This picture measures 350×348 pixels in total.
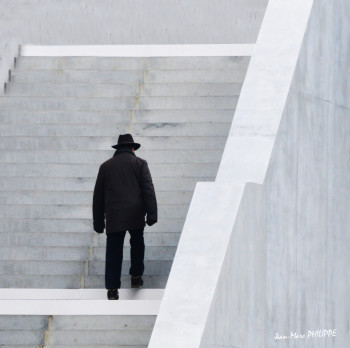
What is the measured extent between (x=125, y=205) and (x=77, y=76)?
4.59m

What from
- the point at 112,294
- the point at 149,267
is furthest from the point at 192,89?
the point at 112,294

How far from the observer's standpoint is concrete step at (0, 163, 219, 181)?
13016mm

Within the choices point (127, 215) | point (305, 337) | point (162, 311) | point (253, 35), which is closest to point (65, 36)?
point (253, 35)

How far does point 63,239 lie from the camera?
12.0 metres

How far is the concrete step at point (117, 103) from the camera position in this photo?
14383 millimetres

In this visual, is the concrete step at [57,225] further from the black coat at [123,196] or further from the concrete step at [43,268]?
the black coat at [123,196]

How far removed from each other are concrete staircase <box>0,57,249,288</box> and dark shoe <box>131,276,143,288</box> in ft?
0.53

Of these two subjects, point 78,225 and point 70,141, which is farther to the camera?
point 70,141

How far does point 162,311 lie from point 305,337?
2.17 metres

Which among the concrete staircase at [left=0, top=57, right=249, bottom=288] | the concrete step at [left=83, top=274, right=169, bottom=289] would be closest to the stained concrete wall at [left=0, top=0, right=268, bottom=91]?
the concrete staircase at [left=0, top=57, right=249, bottom=288]

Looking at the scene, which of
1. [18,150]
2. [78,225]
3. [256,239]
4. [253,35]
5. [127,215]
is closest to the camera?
[256,239]

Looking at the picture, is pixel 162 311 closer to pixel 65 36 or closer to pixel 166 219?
pixel 166 219

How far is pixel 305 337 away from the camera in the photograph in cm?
1016

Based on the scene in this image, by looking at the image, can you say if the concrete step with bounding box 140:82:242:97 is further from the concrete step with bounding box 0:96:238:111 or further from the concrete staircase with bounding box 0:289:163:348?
the concrete staircase with bounding box 0:289:163:348
